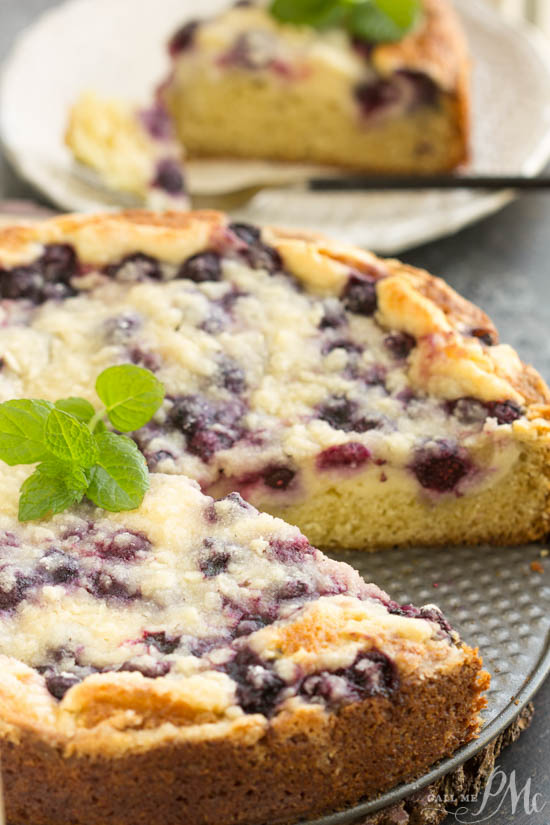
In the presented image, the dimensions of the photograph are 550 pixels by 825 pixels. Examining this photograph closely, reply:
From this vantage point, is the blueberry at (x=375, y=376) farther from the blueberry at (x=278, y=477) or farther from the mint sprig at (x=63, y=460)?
the mint sprig at (x=63, y=460)

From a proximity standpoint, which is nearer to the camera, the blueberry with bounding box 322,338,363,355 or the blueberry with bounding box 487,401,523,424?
the blueberry with bounding box 487,401,523,424

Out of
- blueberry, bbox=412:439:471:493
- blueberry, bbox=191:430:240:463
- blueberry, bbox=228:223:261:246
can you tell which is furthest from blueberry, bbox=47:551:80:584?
blueberry, bbox=228:223:261:246

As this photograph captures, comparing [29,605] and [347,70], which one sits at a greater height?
[347,70]

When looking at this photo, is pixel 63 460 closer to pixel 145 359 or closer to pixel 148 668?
pixel 145 359

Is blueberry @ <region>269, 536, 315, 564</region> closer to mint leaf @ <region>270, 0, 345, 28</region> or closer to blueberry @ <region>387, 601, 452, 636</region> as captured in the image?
blueberry @ <region>387, 601, 452, 636</region>

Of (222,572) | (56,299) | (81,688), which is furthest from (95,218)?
(81,688)

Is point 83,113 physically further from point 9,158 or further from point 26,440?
point 26,440
